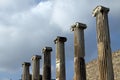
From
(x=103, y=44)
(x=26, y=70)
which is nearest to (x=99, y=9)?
(x=103, y=44)

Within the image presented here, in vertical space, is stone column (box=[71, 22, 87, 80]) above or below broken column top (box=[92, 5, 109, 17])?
below

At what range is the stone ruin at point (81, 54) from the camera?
1767cm

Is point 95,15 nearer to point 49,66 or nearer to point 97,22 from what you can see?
point 97,22

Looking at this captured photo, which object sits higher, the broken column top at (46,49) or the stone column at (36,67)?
the broken column top at (46,49)

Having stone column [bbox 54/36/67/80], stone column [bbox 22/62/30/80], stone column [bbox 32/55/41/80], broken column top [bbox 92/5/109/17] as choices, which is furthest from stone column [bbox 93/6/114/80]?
stone column [bbox 22/62/30/80]

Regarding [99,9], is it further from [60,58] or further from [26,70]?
[26,70]

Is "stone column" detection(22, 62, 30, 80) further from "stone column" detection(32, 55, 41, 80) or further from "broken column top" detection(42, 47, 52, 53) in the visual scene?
"broken column top" detection(42, 47, 52, 53)

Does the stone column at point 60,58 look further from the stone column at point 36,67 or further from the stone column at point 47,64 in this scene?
the stone column at point 36,67

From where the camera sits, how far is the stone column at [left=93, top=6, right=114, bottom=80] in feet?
57.1

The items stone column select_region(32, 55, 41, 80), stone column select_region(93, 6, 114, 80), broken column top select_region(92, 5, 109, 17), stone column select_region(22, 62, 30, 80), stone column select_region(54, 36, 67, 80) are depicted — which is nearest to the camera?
stone column select_region(93, 6, 114, 80)

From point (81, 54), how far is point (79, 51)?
0.71ft

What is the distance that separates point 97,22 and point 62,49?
6022 mm

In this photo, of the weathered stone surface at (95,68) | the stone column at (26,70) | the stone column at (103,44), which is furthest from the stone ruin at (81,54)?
the weathered stone surface at (95,68)

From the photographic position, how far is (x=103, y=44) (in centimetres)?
1808
